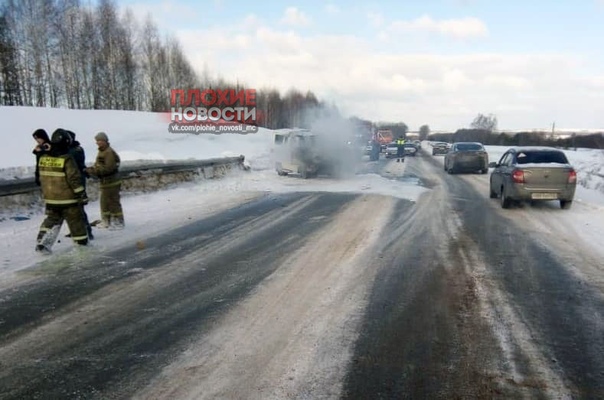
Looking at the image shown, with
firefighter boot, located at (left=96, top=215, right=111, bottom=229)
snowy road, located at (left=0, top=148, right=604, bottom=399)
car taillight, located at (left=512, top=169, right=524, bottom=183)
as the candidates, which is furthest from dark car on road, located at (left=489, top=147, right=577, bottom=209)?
firefighter boot, located at (left=96, top=215, right=111, bottom=229)

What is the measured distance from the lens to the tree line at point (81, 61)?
48.4m

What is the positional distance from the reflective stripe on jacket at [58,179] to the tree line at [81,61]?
36.7m

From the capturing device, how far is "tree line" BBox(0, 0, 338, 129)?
48.4 m

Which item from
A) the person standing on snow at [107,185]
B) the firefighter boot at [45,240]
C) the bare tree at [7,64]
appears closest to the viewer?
the firefighter boot at [45,240]

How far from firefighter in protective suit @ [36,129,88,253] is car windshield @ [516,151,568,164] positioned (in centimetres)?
1039

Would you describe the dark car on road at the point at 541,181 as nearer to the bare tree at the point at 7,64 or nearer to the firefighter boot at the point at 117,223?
the firefighter boot at the point at 117,223

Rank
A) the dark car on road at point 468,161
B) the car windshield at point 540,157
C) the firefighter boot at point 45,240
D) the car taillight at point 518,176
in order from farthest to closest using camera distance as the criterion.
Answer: the dark car on road at point 468,161 → the car windshield at point 540,157 → the car taillight at point 518,176 → the firefighter boot at point 45,240

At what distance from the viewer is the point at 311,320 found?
177 inches

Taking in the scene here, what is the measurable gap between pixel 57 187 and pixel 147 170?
24.9 ft

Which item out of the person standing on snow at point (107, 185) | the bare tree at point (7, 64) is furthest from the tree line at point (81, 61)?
the person standing on snow at point (107, 185)

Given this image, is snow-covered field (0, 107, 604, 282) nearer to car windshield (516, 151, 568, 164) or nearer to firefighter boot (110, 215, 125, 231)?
firefighter boot (110, 215, 125, 231)

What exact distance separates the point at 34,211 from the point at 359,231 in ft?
23.1

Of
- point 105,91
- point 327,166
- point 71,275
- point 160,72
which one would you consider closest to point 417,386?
point 71,275

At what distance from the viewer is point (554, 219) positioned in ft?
33.5
